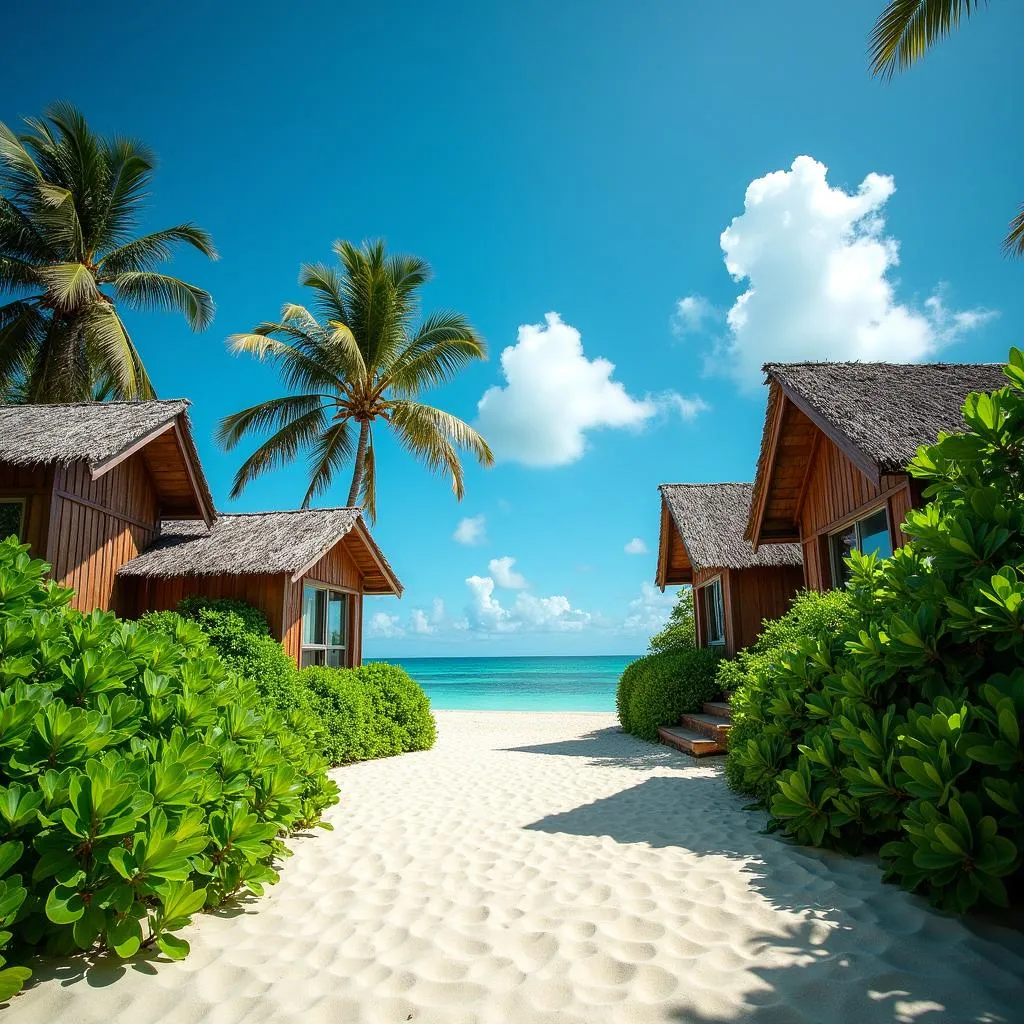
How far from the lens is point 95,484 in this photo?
10352 millimetres

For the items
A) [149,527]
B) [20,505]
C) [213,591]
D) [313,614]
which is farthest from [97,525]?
[313,614]

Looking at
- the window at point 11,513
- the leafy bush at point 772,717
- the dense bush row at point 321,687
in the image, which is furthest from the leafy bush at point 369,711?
the leafy bush at point 772,717

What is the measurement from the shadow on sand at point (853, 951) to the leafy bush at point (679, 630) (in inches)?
575

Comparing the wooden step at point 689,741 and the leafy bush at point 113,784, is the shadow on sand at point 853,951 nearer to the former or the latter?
the leafy bush at point 113,784

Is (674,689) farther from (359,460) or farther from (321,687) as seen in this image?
(359,460)

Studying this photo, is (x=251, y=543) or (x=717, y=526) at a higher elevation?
(x=717, y=526)

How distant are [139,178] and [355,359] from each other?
7233 mm

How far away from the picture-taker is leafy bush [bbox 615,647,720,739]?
1189 centimetres

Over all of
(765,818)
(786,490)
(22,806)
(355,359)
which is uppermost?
(355,359)

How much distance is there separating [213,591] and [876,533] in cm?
1021

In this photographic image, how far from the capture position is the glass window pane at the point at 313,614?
11930 millimetres

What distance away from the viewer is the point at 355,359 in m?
16.3

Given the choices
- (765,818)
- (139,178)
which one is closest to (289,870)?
(765,818)

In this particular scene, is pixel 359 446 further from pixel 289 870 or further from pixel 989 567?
pixel 989 567
